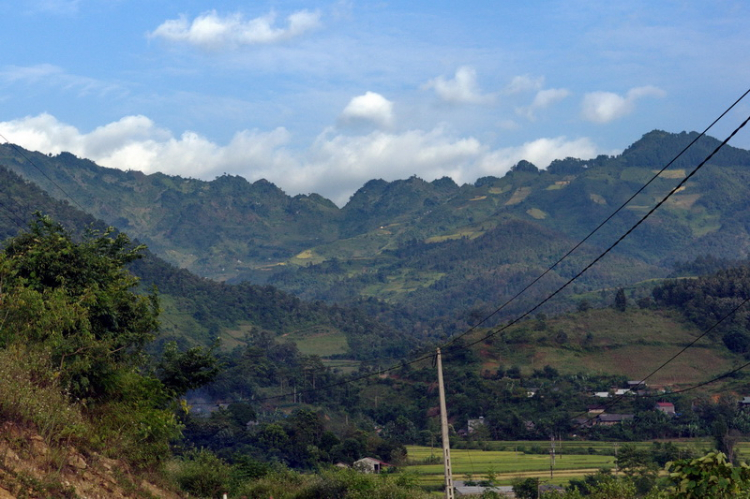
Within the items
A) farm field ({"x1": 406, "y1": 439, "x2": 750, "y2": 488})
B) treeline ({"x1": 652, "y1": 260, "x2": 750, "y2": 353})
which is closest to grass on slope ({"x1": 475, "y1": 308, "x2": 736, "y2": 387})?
treeline ({"x1": 652, "y1": 260, "x2": 750, "y2": 353})

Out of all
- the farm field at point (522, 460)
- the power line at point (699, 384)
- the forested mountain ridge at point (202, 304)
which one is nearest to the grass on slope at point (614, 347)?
the power line at point (699, 384)

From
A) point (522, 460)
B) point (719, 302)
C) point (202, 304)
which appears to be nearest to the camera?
point (522, 460)

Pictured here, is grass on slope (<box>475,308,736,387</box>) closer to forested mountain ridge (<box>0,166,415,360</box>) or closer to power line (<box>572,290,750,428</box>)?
power line (<box>572,290,750,428</box>)

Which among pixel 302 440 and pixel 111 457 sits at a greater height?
pixel 111 457

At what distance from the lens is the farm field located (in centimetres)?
6925

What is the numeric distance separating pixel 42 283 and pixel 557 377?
98.0 m

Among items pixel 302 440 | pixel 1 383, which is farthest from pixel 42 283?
pixel 302 440

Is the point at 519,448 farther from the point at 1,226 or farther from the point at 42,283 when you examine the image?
the point at 1,226

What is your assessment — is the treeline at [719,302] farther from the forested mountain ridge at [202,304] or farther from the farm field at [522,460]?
the forested mountain ridge at [202,304]

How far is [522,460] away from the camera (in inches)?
3152

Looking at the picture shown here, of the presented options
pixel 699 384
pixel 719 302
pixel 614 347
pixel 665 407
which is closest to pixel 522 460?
pixel 665 407

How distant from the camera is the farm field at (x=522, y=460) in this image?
227ft

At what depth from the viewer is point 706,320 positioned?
124 m

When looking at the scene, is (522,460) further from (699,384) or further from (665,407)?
(699,384)
